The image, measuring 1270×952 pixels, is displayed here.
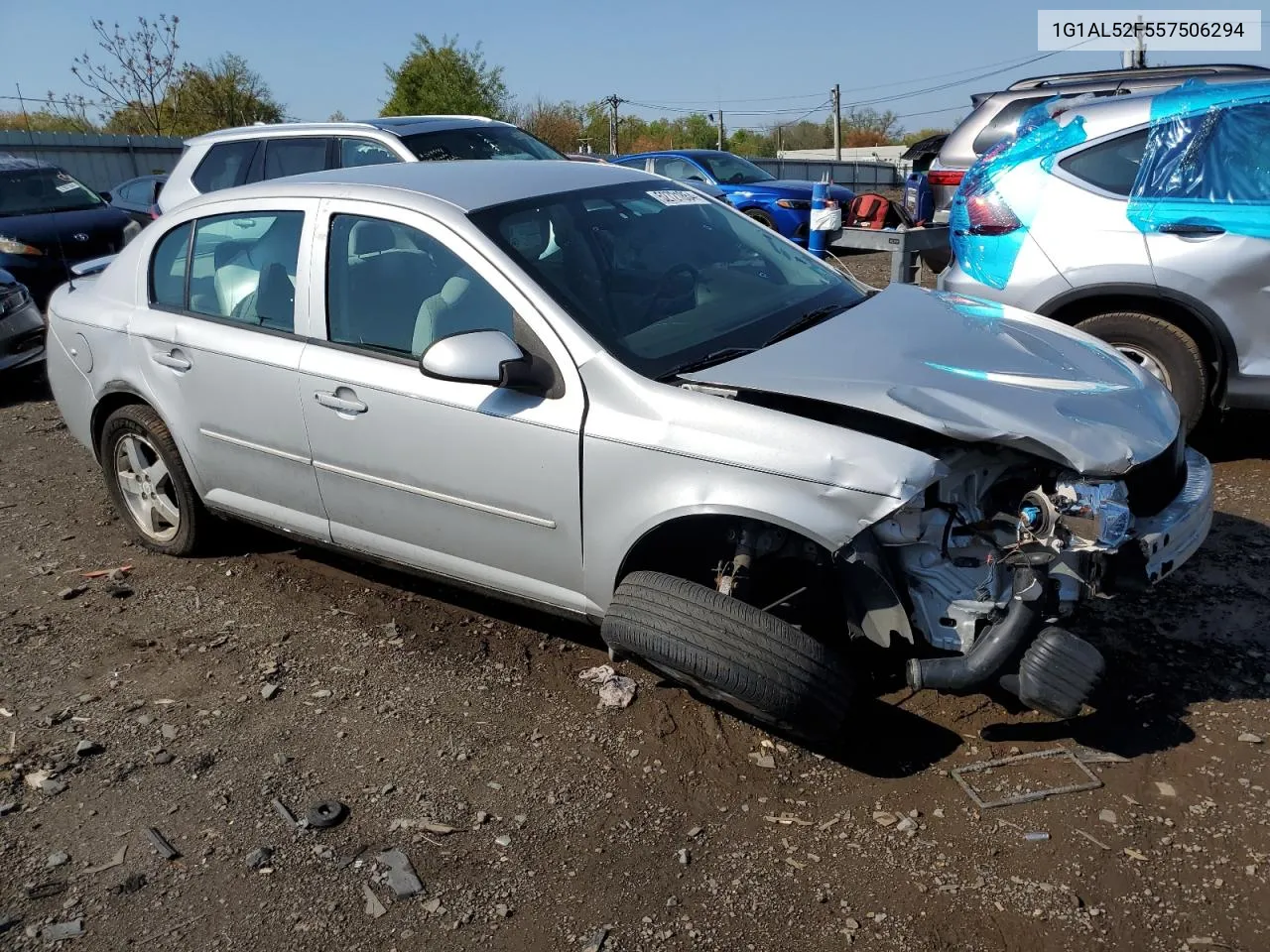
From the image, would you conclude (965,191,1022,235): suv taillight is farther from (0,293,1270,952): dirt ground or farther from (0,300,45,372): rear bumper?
(0,300,45,372): rear bumper

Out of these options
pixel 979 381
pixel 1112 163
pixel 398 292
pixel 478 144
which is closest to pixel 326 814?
pixel 398 292

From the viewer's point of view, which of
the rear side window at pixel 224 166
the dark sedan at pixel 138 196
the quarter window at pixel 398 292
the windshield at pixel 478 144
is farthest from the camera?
the dark sedan at pixel 138 196

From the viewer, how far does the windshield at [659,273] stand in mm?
3451

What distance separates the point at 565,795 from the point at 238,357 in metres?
2.16

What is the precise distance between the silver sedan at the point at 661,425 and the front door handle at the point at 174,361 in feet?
0.05

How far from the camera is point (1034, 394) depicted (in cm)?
313

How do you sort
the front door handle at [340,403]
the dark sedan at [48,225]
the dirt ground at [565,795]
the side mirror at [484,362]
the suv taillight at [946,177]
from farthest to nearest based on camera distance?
the dark sedan at [48,225] < the suv taillight at [946,177] < the front door handle at [340,403] < the side mirror at [484,362] < the dirt ground at [565,795]

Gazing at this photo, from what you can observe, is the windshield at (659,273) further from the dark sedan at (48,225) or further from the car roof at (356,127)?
the dark sedan at (48,225)

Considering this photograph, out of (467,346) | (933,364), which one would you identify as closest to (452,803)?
(467,346)

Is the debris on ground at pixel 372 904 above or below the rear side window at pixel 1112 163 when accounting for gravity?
below

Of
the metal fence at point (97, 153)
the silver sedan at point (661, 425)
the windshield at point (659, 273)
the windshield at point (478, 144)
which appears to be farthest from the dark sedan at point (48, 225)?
the metal fence at point (97, 153)

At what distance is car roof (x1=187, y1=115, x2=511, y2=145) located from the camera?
7855mm

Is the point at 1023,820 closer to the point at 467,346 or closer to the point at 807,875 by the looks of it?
the point at 807,875

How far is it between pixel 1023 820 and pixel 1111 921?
392mm
